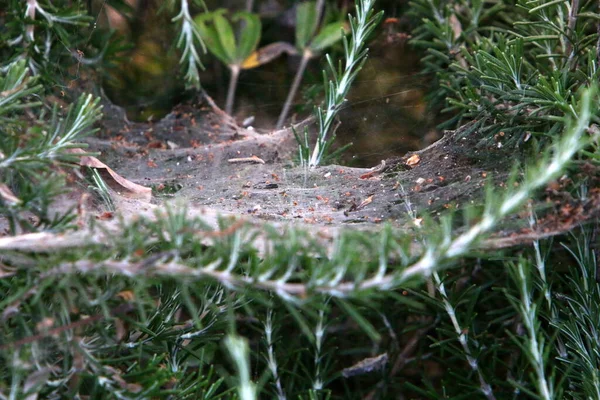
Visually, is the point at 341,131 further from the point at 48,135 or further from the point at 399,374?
the point at 48,135

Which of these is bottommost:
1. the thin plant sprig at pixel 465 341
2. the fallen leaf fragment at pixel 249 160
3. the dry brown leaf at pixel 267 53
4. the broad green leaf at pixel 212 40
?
the thin plant sprig at pixel 465 341

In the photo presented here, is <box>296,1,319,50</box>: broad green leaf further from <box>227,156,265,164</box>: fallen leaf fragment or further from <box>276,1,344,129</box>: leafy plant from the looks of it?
<box>227,156,265,164</box>: fallen leaf fragment

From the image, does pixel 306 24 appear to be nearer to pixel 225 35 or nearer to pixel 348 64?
pixel 225 35

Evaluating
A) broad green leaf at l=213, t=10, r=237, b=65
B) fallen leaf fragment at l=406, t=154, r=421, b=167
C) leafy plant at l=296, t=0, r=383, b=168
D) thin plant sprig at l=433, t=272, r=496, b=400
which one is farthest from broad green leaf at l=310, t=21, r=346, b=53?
thin plant sprig at l=433, t=272, r=496, b=400

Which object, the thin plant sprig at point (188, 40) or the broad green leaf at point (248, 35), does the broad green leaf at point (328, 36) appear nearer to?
the broad green leaf at point (248, 35)

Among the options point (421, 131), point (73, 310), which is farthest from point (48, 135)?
point (421, 131)

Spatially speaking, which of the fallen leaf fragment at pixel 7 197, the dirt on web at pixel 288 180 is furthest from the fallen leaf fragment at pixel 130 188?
the fallen leaf fragment at pixel 7 197
